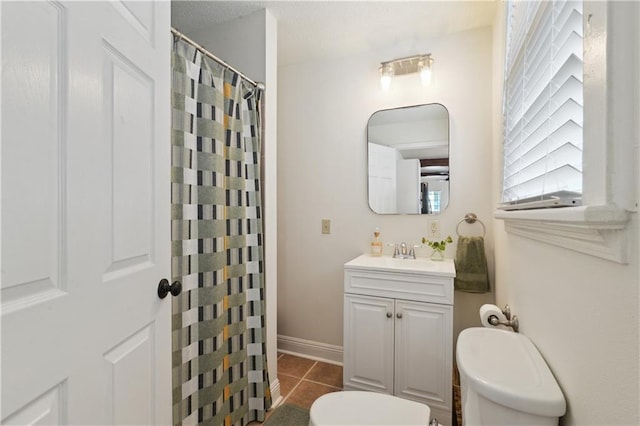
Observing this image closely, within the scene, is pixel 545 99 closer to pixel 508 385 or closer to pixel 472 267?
pixel 508 385

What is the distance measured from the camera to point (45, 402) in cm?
57

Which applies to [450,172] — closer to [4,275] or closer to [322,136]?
[322,136]

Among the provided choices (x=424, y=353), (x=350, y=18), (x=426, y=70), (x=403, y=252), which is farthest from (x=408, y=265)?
(x=350, y=18)

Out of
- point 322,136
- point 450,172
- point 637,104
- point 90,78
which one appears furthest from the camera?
point 322,136

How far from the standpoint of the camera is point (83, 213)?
65 cm

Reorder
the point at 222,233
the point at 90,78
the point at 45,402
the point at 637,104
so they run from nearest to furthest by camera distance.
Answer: the point at 637,104 < the point at 45,402 < the point at 90,78 < the point at 222,233

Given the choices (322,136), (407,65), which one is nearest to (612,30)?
(407,65)

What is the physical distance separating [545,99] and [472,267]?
1318 millimetres

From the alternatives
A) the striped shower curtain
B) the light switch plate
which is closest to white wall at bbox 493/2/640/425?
the striped shower curtain

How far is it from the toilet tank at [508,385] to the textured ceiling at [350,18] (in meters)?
1.89

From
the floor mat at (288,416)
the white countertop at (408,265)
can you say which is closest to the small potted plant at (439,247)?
the white countertop at (408,265)

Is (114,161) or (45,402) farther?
(114,161)

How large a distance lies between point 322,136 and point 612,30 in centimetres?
203

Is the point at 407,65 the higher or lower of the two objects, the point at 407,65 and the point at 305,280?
the higher
